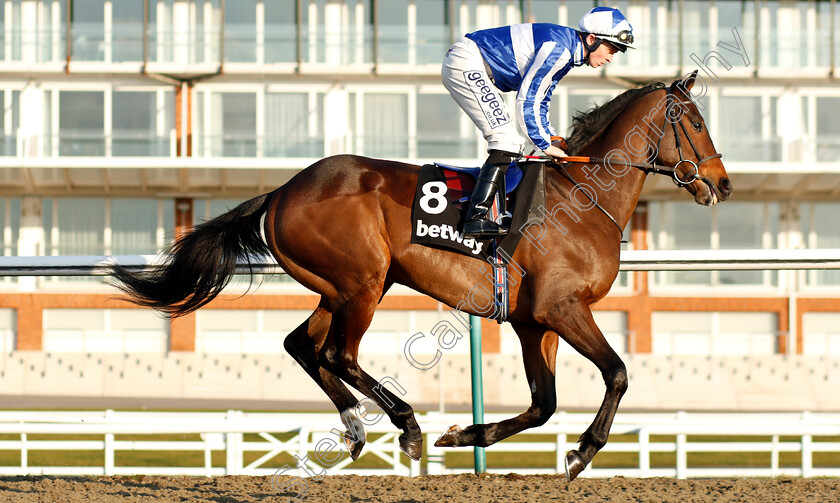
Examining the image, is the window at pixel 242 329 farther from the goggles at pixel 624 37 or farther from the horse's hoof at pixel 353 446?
the goggles at pixel 624 37

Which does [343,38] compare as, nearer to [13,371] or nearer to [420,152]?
[420,152]

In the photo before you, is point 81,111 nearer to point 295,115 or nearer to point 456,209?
point 295,115

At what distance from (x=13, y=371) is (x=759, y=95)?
17.7 m

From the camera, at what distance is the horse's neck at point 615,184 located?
15.3 feet

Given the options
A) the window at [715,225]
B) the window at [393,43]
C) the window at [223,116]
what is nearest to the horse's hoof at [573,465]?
the window at [223,116]

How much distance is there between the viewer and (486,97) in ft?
15.4

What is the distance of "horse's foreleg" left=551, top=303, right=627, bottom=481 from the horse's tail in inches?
63.1

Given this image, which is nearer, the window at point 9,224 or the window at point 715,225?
the window at point 9,224

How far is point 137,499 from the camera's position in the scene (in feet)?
15.8

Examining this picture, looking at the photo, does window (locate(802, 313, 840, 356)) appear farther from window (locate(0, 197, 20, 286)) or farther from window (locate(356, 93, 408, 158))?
window (locate(0, 197, 20, 286))

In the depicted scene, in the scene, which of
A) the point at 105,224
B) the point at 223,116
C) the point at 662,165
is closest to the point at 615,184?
the point at 662,165

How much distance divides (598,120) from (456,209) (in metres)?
0.90

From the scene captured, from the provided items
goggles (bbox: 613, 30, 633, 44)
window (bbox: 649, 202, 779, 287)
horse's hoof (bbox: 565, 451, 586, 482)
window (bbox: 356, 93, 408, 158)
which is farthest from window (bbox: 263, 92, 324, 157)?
horse's hoof (bbox: 565, 451, 586, 482)

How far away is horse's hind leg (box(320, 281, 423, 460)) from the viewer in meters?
4.55
